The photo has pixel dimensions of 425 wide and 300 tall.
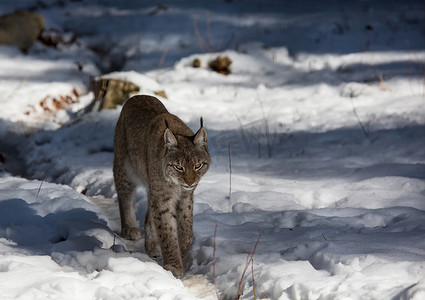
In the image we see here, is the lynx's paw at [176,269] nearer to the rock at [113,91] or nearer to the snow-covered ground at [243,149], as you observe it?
the snow-covered ground at [243,149]

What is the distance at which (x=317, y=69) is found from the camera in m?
8.95

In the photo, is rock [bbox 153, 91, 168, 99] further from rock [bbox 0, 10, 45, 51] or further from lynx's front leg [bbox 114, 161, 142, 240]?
rock [bbox 0, 10, 45, 51]

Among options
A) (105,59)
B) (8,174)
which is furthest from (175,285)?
(105,59)

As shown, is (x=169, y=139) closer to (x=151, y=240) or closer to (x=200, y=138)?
(x=200, y=138)

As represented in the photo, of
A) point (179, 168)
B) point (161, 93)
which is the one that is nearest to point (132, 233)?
point (179, 168)

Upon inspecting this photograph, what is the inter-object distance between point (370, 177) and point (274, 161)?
114 cm

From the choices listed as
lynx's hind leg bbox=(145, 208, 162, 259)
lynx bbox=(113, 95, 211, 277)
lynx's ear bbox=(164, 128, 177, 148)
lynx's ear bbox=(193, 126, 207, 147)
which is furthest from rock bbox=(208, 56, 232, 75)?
lynx's ear bbox=(164, 128, 177, 148)

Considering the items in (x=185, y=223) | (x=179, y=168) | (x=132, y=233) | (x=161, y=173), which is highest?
(x=179, y=168)

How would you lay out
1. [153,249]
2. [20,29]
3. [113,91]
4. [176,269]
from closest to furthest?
[176,269], [153,249], [113,91], [20,29]

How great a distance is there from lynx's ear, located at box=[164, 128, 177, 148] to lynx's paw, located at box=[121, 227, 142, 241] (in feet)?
3.49

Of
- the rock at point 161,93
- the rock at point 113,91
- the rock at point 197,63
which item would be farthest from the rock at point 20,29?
the rock at point 161,93

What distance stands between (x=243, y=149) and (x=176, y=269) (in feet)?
9.39

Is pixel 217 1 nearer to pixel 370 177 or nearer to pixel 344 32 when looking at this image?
pixel 344 32

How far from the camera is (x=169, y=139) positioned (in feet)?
12.4
